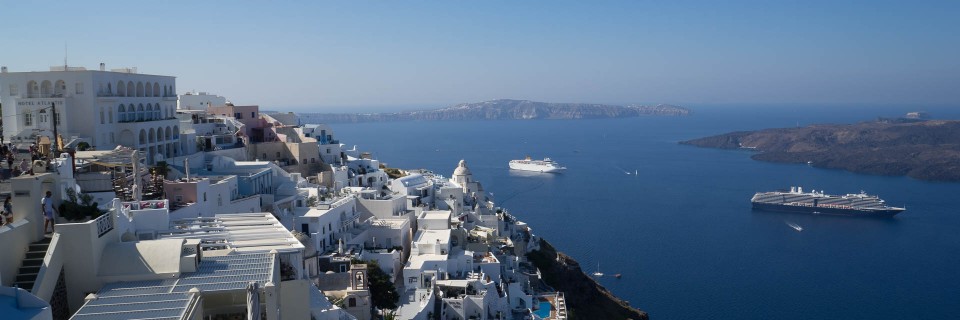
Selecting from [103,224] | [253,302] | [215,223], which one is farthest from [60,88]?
[253,302]

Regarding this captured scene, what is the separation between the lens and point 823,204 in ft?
148

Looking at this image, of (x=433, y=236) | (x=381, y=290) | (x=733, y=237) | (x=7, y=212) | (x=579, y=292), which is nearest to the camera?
(x=7, y=212)

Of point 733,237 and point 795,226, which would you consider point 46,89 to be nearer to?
point 733,237

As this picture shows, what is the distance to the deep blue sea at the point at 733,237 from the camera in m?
26.2

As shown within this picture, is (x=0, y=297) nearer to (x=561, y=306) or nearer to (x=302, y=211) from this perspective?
(x=302, y=211)

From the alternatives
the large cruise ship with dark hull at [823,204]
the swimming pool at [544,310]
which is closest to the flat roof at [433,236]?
the swimming pool at [544,310]

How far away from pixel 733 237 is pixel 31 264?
33.2 meters

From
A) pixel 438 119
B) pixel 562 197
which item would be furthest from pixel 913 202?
pixel 438 119

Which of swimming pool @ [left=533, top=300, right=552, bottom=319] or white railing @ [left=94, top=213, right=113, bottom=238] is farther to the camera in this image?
swimming pool @ [left=533, top=300, right=552, bottom=319]

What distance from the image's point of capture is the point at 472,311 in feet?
45.5

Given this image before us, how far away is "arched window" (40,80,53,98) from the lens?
49.0 ft

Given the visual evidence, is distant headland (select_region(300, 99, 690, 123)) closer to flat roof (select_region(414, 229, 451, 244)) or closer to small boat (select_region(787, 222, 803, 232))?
small boat (select_region(787, 222, 803, 232))

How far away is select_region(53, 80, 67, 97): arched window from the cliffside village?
25 millimetres

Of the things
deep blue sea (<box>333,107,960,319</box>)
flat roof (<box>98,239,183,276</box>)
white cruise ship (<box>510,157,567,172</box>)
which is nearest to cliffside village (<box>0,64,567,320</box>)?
flat roof (<box>98,239,183,276</box>)
